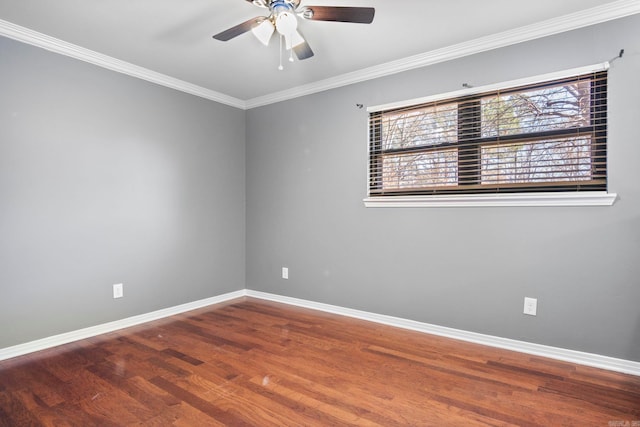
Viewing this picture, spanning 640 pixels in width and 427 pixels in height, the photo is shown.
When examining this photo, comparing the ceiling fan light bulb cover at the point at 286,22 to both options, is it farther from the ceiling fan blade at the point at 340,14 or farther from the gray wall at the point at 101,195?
the gray wall at the point at 101,195

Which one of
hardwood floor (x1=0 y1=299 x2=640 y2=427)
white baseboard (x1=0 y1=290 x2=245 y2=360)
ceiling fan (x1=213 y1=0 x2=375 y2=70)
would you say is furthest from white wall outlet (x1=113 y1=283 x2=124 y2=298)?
ceiling fan (x1=213 y1=0 x2=375 y2=70)

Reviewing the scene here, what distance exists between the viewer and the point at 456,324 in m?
2.87

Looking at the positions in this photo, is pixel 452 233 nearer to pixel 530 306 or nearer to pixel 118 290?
pixel 530 306

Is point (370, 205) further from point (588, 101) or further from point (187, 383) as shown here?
point (187, 383)

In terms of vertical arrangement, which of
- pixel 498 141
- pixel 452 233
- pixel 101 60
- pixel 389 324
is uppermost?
pixel 101 60

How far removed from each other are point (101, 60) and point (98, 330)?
226 centimetres

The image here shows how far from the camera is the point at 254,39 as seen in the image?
2.72m

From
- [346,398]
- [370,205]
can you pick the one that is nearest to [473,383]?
[346,398]

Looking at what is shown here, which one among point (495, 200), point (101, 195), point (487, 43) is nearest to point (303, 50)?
point (487, 43)

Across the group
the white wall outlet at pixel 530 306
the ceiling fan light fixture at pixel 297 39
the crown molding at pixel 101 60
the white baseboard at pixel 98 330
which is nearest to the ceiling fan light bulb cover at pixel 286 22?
the ceiling fan light fixture at pixel 297 39

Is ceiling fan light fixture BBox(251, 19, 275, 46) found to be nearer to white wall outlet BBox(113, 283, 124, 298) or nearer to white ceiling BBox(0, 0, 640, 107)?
white ceiling BBox(0, 0, 640, 107)

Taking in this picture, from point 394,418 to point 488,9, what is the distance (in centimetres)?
252

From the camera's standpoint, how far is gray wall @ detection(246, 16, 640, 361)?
2.29 metres

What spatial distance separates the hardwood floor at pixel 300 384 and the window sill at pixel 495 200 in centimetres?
108
